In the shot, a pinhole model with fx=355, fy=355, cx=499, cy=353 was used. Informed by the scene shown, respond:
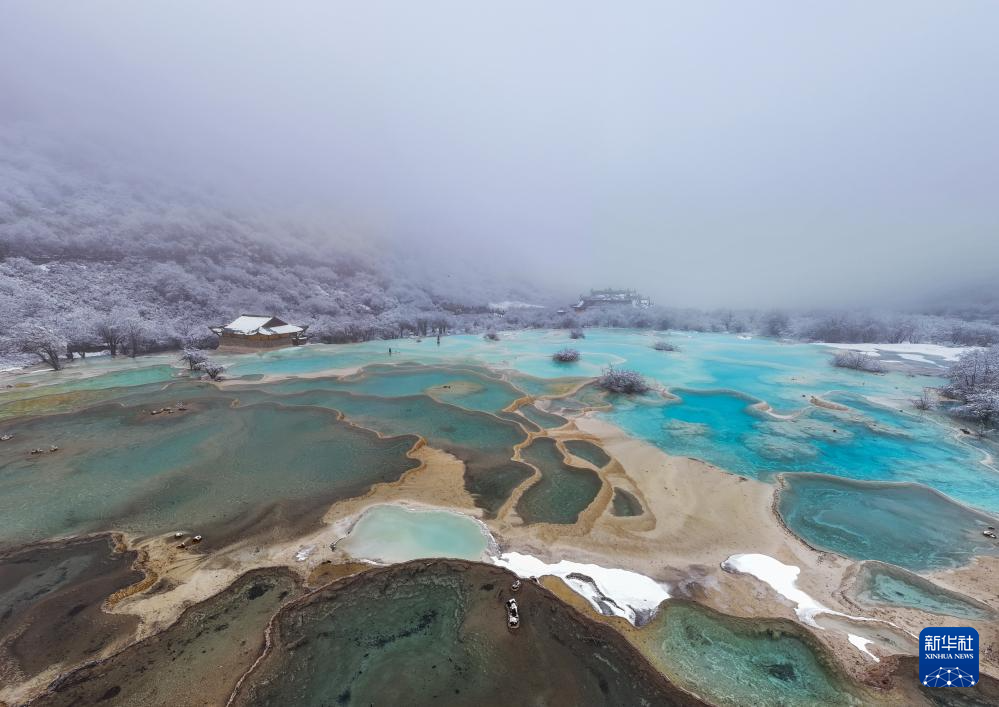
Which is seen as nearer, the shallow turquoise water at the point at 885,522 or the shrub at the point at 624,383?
the shallow turquoise water at the point at 885,522

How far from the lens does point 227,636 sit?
784 centimetres

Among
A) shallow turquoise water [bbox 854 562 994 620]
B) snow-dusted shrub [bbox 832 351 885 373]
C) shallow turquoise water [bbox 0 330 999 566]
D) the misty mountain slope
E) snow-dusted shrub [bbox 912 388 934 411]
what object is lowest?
shallow turquoise water [bbox 854 562 994 620]

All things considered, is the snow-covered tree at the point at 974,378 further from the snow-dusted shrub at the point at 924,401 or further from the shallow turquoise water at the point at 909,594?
the shallow turquoise water at the point at 909,594

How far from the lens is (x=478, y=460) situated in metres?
16.2

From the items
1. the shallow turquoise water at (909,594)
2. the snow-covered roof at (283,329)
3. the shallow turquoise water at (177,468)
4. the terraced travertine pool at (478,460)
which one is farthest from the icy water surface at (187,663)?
the snow-covered roof at (283,329)

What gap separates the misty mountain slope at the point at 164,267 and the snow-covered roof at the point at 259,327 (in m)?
3.79

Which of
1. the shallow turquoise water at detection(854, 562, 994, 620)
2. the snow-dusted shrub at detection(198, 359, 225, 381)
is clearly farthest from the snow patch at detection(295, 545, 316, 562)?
the snow-dusted shrub at detection(198, 359, 225, 381)

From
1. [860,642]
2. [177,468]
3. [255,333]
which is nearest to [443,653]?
[860,642]

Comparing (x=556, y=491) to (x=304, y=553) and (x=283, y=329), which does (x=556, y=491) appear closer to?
(x=304, y=553)

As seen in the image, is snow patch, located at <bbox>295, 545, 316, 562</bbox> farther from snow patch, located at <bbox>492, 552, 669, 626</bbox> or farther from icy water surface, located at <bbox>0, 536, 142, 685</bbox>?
snow patch, located at <bbox>492, 552, 669, 626</bbox>

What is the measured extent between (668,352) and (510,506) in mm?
39862

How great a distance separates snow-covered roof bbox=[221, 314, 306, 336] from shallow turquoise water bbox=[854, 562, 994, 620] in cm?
4788

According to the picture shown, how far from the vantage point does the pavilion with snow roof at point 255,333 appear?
39.7m

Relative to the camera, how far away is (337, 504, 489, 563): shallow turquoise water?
10.4m
